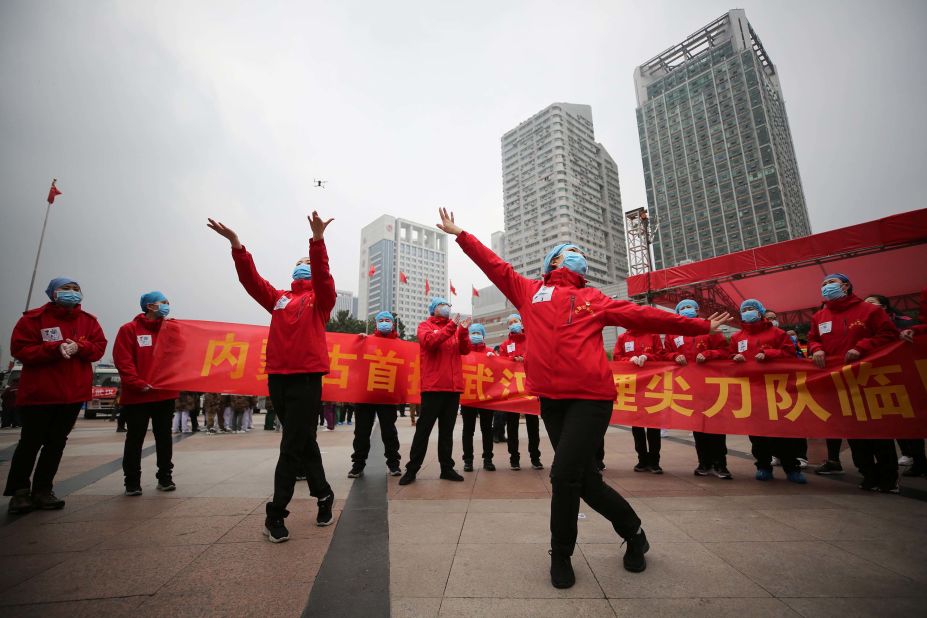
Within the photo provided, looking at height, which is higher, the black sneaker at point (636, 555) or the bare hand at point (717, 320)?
the bare hand at point (717, 320)

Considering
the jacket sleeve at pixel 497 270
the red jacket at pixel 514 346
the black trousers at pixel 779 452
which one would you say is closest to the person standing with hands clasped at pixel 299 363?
the jacket sleeve at pixel 497 270

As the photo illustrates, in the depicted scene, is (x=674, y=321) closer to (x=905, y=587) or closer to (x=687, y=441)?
(x=905, y=587)

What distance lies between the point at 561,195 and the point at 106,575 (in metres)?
116

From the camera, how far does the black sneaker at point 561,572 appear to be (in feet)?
6.92

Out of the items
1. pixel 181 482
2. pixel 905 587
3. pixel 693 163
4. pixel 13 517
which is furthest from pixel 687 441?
pixel 693 163

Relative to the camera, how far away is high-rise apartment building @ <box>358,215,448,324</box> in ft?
216

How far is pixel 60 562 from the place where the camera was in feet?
7.99

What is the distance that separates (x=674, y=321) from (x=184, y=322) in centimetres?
576

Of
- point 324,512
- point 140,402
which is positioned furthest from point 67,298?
point 324,512

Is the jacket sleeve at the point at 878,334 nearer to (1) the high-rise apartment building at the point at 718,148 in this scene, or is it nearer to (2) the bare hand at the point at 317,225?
(2) the bare hand at the point at 317,225

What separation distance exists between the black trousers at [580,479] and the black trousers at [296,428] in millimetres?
1826

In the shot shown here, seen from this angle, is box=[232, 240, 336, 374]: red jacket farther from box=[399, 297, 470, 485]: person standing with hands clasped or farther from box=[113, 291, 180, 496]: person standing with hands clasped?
box=[113, 291, 180, 496]: person standing with hands clasped

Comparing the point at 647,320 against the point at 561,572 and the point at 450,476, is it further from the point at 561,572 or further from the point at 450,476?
the point at 450,476

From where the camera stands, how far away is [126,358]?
4375 millimetres
